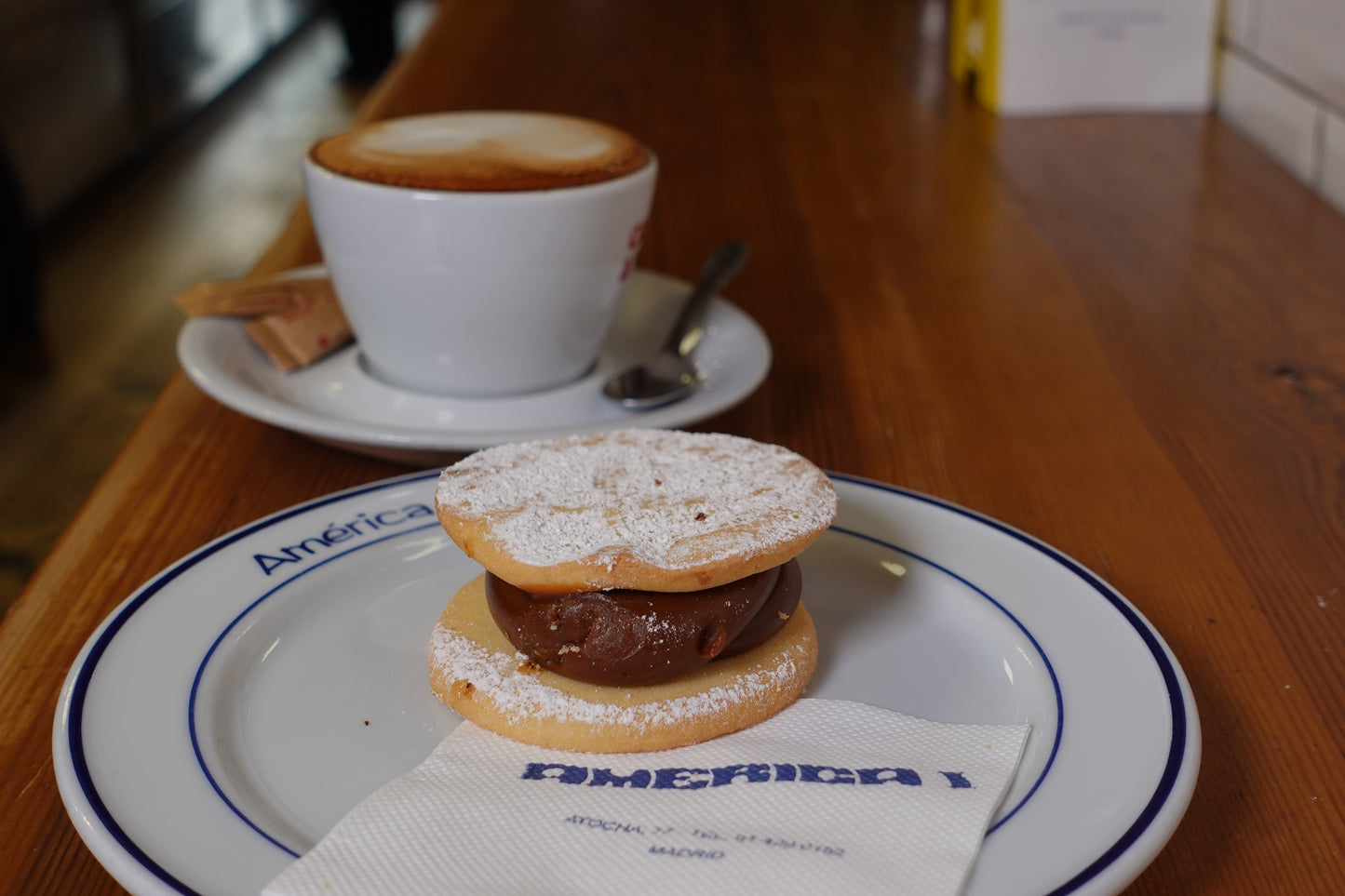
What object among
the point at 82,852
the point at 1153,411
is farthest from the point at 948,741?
the point at 1153,411

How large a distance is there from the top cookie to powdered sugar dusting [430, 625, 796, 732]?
0.05m

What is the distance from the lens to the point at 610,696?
57 cm

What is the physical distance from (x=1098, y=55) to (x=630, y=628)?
149cm

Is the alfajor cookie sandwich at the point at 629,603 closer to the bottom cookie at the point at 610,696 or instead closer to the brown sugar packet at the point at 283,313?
the bottom cookie at the point at 610,696

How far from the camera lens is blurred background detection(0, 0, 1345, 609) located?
5.07 ft

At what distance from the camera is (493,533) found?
0.56 m

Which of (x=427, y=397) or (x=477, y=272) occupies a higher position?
(x=477, y=272)

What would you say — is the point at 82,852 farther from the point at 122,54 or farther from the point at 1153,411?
the point at 122,54

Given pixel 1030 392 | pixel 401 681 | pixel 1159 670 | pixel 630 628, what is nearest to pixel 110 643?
pixel 401 681

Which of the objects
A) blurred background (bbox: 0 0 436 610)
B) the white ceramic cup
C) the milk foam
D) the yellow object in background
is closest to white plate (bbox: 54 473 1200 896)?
the white ceramic cup

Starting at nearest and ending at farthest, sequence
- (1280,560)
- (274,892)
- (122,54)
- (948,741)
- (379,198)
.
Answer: (274,892) < (948,741) < (1280,560) < (379,198) < (122,54)

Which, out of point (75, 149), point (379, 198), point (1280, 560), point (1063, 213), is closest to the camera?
point (1280, 560)

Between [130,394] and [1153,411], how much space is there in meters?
2.53

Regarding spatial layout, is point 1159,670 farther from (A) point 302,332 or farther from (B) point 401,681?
(A) point 302,332
